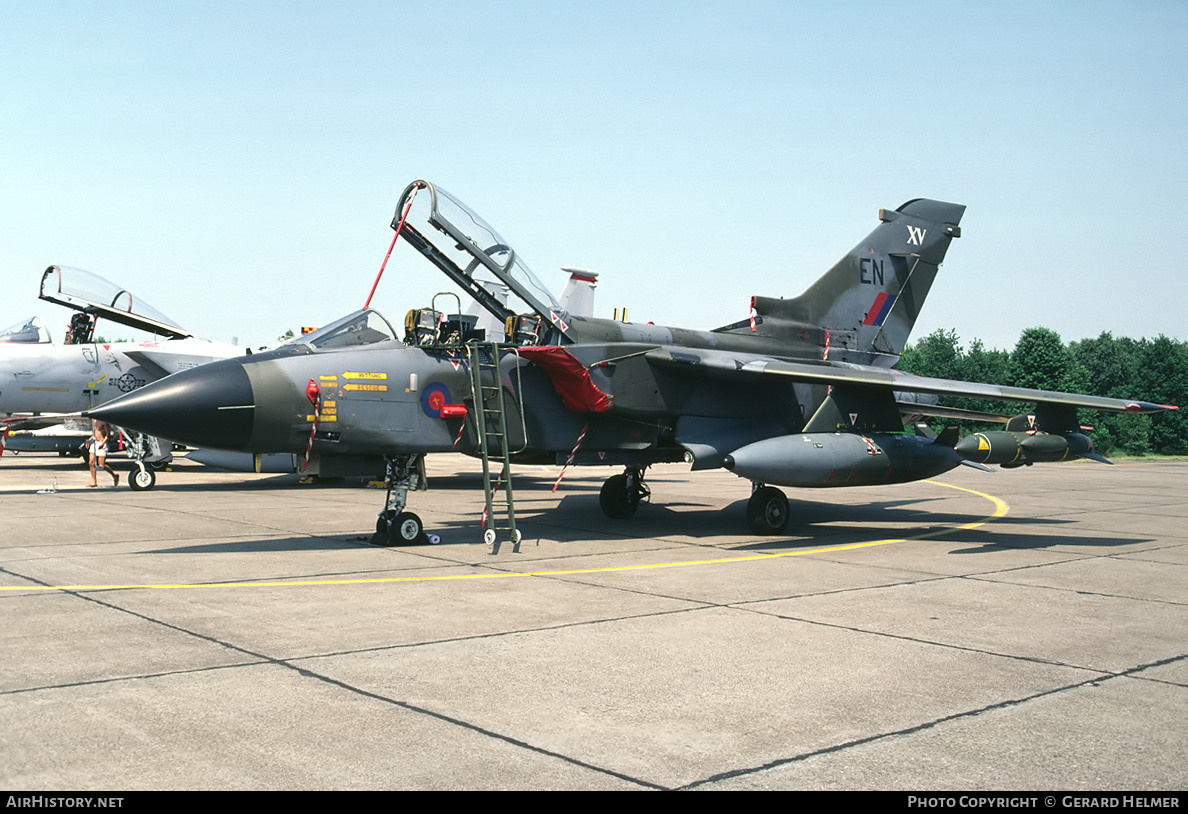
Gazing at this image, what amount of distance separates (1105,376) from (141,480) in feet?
290

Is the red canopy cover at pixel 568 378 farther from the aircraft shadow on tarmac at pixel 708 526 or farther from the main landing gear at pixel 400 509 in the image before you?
the main landing gear at pixel 400 509

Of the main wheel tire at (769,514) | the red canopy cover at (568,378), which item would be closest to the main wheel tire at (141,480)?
the red canopy cover at (568,378)

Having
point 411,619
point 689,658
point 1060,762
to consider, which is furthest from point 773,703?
point 411,619

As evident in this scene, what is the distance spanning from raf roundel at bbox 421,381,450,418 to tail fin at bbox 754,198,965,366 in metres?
6.29

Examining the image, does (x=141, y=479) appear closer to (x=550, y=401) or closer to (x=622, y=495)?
(x=622, y=495)

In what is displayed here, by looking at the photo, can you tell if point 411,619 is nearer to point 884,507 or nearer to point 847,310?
point 847,310

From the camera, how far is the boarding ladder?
10.4 metres

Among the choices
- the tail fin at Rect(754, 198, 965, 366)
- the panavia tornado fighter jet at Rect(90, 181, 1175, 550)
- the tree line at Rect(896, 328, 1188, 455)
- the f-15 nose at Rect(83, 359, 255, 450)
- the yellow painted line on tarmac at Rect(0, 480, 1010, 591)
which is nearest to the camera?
the yellow painted line on tarmac at Rect(0, 480, 1010, 591)

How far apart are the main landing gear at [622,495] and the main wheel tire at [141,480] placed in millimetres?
8671

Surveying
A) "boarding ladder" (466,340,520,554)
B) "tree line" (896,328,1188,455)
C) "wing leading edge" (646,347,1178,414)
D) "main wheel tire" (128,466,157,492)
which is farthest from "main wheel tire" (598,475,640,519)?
"tree line" (896,328,1188,455)

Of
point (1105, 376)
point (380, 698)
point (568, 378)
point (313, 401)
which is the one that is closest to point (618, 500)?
point (568, 378)

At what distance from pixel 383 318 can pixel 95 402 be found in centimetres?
1127

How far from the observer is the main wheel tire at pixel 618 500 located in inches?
556

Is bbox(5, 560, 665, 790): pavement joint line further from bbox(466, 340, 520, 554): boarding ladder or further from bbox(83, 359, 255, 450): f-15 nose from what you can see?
bbox(466, 340, 520, 554): boarding ladder
